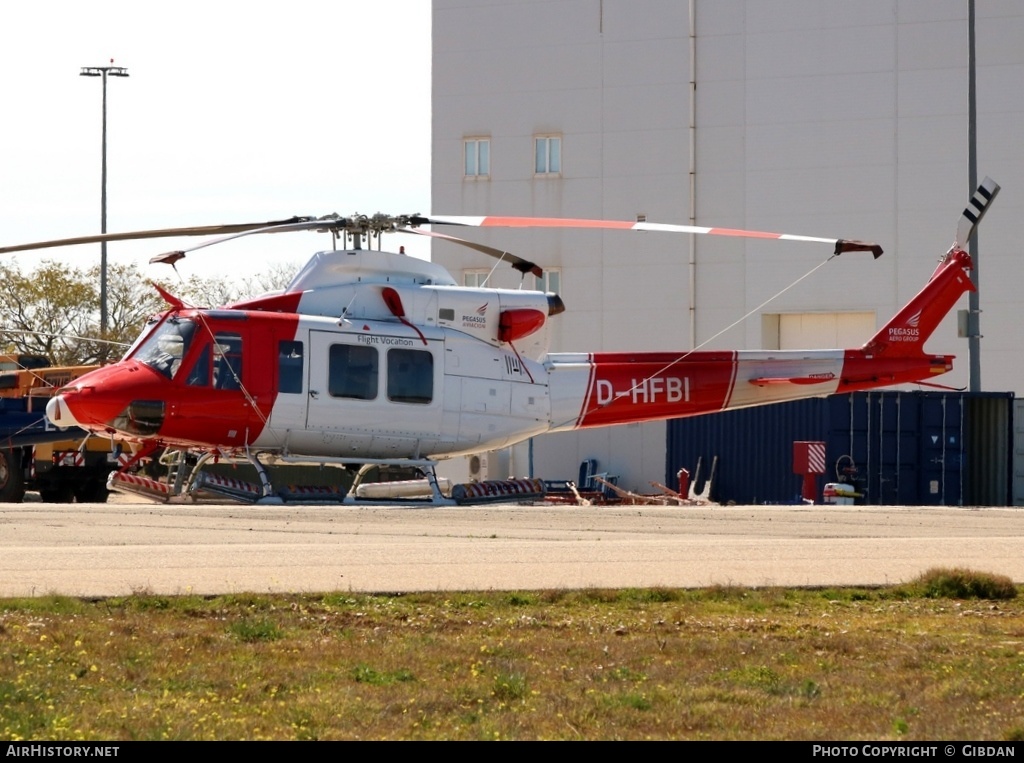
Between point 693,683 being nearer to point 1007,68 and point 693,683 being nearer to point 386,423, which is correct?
point 386,423

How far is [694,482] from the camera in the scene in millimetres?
34875

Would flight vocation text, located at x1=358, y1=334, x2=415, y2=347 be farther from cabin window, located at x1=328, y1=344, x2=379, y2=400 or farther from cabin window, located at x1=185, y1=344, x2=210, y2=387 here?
cabin window, located at x1=185, y1=344, x2=210, y2=387

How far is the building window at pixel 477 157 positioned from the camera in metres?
49.6

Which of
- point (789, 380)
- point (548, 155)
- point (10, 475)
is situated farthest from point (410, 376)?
point (548, 155)

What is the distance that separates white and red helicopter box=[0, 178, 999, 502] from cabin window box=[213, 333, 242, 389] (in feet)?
0.06

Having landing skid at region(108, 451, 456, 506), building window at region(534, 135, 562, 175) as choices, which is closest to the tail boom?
landing skid at region(108, 451, 456, 506)

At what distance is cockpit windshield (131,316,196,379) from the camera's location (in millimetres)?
19970

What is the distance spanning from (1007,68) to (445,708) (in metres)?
41.1

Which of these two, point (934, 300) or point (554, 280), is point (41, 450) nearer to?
point (934, 300)

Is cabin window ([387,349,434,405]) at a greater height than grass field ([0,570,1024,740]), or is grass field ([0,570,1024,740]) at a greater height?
cabin window ([387,349,434,405])

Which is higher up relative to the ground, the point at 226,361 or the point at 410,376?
the point at 226,361

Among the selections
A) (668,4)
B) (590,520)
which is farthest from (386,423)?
(668,4)

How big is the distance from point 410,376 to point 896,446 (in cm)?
1449

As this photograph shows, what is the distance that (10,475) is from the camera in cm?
2675
